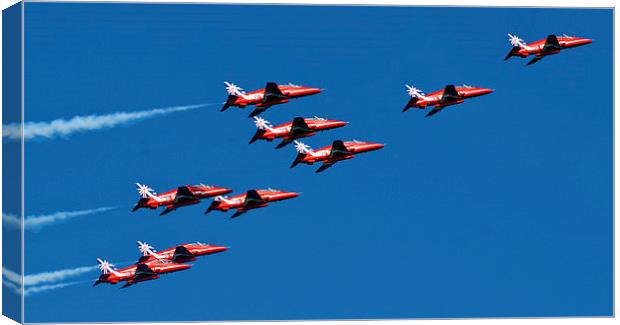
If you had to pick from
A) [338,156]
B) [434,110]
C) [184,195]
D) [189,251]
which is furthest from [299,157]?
[189,251]

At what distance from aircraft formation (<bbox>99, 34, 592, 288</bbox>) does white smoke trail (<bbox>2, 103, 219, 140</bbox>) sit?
1.57m

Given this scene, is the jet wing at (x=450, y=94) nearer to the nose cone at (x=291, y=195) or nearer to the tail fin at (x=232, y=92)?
the nose cone at (x=291, y=195)

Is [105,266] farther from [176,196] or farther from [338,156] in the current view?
[338,156]

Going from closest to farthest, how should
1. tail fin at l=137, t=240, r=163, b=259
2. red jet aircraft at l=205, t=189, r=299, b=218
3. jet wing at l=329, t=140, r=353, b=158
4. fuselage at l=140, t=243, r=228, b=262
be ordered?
tail fin at l=137, t=240, r=163, b=259 → fuselage at l=140, t=243, r=228, b=262 → red jet aircraft at l=205, t=189, r=299, b=218 → jet wing at l=329, t=140, r=353, b=158

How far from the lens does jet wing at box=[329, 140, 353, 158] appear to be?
53.7 metres

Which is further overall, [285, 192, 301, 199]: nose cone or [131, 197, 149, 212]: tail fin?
[285, 192, 301, 199]: nose cone

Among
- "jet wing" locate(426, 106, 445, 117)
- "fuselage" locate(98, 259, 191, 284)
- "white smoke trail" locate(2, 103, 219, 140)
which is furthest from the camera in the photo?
"jet wing" locate(426, 106, 445, 117)

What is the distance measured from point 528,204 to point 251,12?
28.5ft

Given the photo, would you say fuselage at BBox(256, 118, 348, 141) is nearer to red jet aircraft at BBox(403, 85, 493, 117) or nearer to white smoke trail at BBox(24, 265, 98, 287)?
red jet aircraft at BBox(403, 85, 493, 117)

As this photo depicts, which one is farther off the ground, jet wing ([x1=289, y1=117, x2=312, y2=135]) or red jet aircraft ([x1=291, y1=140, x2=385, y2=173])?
jet wing ([x1=289, y1=117, x2=312, y2=135])

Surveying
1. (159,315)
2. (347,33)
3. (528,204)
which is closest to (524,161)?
(528,204)

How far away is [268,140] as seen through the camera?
53.5m

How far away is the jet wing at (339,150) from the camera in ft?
176

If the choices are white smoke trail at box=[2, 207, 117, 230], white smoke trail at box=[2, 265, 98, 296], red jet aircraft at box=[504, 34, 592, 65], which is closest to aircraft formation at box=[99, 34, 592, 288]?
red jet aircraft at box=[504, 34, 592, 65]
